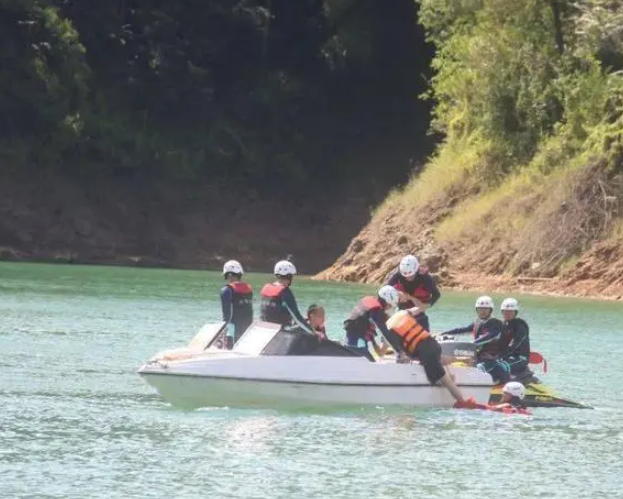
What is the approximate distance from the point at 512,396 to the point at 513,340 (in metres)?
1.11

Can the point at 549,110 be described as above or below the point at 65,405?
above

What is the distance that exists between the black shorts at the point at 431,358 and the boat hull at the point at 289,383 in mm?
140

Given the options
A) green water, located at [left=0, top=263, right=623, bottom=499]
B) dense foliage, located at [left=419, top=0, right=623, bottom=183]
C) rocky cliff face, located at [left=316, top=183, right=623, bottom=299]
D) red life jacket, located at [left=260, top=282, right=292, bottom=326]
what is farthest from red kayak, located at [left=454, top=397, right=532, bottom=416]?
dense foliage, located at [left=419, top=0, right=623, bottom=183]

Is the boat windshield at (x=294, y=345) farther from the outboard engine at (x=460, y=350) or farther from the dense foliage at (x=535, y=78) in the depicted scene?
the dense foliage at (x=535, y=78)

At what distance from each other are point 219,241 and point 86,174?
6241 mm

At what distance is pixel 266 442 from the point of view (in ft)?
74.4

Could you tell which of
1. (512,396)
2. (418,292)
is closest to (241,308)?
(418,292)

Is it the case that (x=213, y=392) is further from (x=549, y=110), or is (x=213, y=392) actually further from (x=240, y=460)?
(x=549, y=110)

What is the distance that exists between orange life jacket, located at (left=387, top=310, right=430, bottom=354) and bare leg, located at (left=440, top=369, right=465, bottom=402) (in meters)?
0.60

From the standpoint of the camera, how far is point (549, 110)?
59594 millimetres

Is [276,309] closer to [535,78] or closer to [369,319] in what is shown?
[369,319]

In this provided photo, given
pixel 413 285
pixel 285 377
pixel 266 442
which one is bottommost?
pixel 266 442

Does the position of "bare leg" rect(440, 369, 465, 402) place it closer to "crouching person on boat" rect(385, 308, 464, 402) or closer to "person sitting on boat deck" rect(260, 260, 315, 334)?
"crouching person on boat" rect(385, 308, 464, 402)

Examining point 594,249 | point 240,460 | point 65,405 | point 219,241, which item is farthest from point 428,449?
point 219,241
